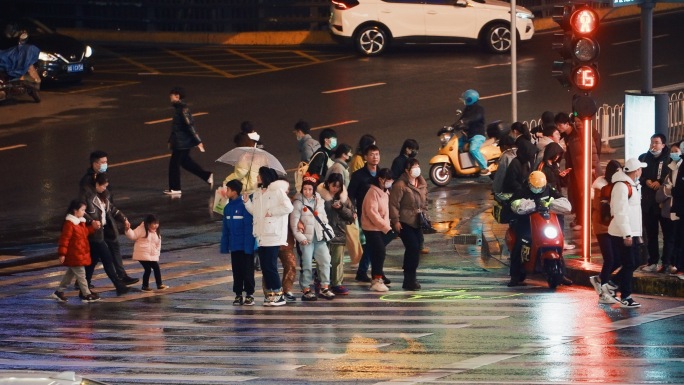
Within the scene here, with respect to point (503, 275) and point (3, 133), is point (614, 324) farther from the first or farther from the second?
point (3, 133)

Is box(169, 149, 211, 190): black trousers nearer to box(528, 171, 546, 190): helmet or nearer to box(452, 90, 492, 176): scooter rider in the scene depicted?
box(452, 90, 492, 176): scooter rider

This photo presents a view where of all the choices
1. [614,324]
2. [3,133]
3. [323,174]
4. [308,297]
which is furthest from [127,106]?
[614,324]

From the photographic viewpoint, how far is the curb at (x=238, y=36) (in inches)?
1561

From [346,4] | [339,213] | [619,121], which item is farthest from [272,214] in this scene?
[346,4]

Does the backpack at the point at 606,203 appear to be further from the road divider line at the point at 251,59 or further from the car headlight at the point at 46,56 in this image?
the road divider line at the point at 251,59

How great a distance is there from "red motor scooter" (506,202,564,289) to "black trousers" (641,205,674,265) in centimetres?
99

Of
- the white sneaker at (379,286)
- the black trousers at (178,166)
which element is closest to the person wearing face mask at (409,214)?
the white sneaker at (379,286)

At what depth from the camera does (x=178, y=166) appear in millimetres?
24359

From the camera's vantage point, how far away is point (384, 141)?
27.5m

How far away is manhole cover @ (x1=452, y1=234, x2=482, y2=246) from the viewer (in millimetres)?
20469

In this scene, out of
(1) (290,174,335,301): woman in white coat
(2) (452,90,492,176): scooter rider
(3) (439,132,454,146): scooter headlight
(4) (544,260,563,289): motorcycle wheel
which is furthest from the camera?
(3) (439,132,454,146): scooter headlight

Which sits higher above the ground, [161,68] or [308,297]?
[161,68]

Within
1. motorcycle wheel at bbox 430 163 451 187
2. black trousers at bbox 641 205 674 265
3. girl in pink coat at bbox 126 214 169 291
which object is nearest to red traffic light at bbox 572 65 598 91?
black trousers at bbox 641 205 674 265

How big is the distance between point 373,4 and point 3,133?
397 inches
